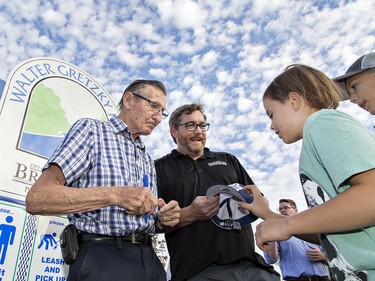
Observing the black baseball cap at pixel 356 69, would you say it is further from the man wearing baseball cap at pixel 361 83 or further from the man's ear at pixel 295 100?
the man's ear at pixel 295 100

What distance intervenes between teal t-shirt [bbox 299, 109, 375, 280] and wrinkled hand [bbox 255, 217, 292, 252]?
7.9 inches

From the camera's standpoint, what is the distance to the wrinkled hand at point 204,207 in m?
2.40

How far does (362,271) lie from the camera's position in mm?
1145

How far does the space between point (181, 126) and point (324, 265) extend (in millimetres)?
3892

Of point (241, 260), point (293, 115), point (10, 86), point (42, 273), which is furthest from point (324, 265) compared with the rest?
point (10, 86)

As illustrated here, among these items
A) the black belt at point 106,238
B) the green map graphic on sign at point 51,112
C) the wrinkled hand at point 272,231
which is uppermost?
the green map graphic on sign at point 51,112

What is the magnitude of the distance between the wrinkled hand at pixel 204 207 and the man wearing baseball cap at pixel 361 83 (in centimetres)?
116

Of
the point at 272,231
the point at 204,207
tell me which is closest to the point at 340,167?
the point at 272,231

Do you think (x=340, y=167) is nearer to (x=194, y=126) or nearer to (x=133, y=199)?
(x=133, y=199)

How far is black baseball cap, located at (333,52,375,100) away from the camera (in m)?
1.99

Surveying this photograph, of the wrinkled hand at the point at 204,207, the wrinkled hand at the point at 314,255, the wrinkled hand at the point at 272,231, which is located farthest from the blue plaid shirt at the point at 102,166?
the wrinkled hand at the point at 314,255

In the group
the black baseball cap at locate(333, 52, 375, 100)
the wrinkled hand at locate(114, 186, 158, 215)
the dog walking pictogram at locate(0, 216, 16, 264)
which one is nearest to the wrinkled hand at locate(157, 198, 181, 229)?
the wrinkled hand at locate(114, 186, 158, 215)

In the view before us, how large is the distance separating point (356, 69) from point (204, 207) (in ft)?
4.57

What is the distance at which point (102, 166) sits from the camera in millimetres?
2018
